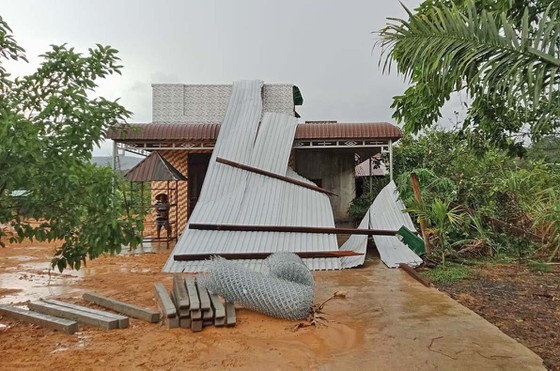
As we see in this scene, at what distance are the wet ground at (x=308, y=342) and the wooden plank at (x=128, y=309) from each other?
116mm

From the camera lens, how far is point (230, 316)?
16.9ft

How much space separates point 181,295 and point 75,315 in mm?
1377

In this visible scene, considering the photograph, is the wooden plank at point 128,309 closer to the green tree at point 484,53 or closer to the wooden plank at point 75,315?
the wooden plank at point 75,315

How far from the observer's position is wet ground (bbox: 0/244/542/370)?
3.89 m

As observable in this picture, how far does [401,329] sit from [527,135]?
316 cm

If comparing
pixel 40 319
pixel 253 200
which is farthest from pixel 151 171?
pixel 40 319

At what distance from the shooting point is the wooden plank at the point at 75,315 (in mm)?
4863

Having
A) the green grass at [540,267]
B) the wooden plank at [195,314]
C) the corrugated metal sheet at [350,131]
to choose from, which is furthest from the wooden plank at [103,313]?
the green grass at [540,267]

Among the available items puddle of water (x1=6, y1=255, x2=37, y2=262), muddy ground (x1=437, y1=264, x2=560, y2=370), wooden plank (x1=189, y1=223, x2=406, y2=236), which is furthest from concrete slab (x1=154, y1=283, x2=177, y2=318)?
puddle of water (x1=6, y1=255, x2=37, y2=262)

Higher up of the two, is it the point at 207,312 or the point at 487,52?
the point at 487,52

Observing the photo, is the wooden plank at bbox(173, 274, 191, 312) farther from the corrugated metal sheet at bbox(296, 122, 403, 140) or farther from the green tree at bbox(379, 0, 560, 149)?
the corrugated metal sheet at bbox(296, 122, 403, 140)

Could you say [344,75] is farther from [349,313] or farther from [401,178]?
[349,313]

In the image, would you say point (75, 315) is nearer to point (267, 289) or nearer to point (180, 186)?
point (267, 289)

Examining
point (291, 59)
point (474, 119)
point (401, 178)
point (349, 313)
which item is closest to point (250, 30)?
point (291, 59)
